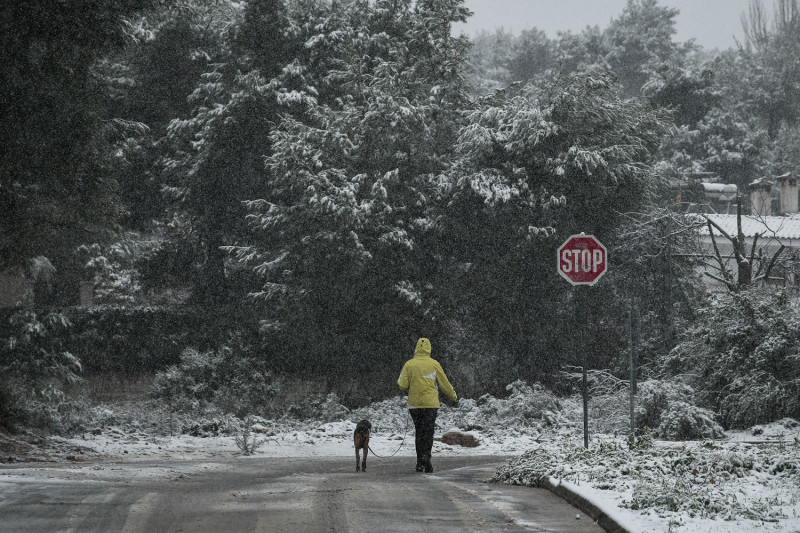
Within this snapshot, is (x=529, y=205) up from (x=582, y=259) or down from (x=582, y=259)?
up

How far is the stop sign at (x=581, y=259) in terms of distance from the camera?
16562 mm

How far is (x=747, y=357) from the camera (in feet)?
63.9

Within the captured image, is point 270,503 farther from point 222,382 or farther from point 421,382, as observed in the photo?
point 222,382

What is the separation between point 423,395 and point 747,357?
856 cm

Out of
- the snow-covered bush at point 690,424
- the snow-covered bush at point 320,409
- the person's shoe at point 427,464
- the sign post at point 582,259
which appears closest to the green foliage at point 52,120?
the sign post at point 582,259

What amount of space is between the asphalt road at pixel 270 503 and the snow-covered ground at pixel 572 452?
1.87 ft

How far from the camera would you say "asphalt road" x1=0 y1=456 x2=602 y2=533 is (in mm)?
7836

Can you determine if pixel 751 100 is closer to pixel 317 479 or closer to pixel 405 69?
pixel 405 69

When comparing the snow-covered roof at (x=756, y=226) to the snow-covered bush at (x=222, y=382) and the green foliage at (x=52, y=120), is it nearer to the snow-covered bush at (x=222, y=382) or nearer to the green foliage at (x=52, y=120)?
the snow-covered bush at (x=222, y=382)

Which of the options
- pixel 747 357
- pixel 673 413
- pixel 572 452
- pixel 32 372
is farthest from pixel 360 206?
pixel 572 452

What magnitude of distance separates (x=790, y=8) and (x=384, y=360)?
5043 cm

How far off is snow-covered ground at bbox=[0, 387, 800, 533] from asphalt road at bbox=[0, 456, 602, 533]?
57 centimetres

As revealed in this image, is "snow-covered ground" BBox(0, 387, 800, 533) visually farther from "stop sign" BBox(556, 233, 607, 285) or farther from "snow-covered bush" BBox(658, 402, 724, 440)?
"stop sign" BBox(556, 233, 607, 285)

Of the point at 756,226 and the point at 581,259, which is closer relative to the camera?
the point at 581,259
